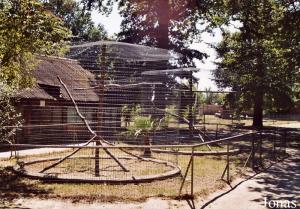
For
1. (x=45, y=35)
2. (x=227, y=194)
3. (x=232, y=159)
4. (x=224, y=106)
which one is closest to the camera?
(x=227, y=194)

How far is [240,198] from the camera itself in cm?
1037

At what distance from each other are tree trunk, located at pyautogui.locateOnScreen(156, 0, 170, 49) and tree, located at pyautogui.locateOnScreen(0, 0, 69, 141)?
20.3 m

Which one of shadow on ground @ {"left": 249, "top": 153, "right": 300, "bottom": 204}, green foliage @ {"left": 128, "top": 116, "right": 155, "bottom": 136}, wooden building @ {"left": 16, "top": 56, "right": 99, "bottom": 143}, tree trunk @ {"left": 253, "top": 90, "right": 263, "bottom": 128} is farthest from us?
tree trunk @ {"left": 253, "top": 90, "right": 263, "bottom": 128}

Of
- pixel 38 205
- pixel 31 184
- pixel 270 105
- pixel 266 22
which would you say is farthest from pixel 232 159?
pixel 270 105

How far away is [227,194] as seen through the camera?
35.0ft

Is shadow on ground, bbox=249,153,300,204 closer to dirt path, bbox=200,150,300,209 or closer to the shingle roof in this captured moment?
dirt path, bbox=200,150,300,209

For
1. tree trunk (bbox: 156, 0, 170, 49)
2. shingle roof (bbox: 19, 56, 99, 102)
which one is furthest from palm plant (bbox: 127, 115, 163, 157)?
tree trunk (bbox: 156, 0, 170, 49)

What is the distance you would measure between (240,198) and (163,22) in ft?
78.6

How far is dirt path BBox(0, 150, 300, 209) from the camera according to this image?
361 inches

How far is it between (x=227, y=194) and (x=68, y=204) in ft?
12.7

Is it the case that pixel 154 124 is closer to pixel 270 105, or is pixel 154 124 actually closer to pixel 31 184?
pixel 31 184

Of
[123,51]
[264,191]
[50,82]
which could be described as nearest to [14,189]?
[123,51]

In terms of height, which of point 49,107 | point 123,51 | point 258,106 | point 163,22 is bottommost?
point 49,107

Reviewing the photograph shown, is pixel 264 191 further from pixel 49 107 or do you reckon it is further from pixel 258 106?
pixel 258 106
